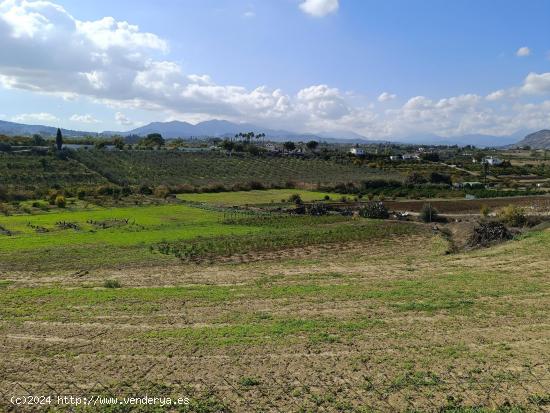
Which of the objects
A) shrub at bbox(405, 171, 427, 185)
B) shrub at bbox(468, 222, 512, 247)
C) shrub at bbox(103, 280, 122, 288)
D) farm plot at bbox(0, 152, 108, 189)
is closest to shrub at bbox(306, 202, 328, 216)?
shrub at bbox(468, 222, 512, 247)

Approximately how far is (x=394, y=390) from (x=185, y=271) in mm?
17521

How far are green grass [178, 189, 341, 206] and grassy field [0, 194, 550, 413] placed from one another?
121 ft

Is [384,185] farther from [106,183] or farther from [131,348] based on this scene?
[131,348]

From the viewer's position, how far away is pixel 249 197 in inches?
2911

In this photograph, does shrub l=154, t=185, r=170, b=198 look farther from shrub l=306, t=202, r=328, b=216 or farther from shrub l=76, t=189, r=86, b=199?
shrub l=306, t=202, r=328, b=216

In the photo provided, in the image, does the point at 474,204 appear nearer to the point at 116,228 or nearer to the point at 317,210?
the point at 317,210

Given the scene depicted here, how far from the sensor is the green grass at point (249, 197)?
68.6 meters

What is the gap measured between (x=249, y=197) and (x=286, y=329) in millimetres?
59663

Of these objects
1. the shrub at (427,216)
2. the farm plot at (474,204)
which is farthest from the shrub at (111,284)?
the farm plot at (474,204)

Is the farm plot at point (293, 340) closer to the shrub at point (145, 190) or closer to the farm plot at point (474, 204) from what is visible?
the farm plot at point (474, 204)

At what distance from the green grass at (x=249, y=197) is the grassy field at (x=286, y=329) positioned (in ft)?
121

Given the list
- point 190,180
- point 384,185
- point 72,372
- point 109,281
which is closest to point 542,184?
point 384,185

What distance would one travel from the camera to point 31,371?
37.9ft

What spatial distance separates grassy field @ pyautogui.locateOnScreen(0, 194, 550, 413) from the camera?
34.1 feet
